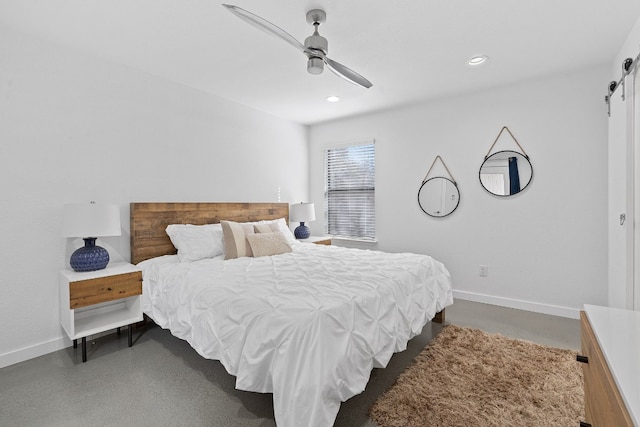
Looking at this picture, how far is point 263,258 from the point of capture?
3.01 m

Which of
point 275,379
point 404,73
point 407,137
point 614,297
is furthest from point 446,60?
point 275,379

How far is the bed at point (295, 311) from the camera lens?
1453mm

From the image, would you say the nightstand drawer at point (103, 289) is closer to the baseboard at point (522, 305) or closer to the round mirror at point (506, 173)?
the baseboard at point (522, 305)

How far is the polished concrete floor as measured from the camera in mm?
1776

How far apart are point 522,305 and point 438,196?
5.15 ft

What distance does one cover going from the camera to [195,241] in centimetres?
307

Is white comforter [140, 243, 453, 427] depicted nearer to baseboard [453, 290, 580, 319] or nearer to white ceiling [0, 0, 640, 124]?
baseboard [453, 290, 580, 319]

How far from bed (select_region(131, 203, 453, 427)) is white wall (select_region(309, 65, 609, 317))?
1214mm

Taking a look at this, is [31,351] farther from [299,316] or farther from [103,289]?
[299,316]

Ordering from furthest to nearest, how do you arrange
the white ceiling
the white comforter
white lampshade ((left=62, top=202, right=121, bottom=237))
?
white lampshade ((left=62, top=202, right=121, bottom=237)), the white ceiling, the white comforter

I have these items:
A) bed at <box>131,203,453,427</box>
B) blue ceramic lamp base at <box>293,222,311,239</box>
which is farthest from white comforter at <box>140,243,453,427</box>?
blue ceramic lamp base at <box>293,222,311,239</box>

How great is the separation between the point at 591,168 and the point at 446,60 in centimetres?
185

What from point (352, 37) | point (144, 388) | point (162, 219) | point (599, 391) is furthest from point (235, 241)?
point (599, 391)

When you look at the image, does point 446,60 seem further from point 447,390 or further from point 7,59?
point 7,59
